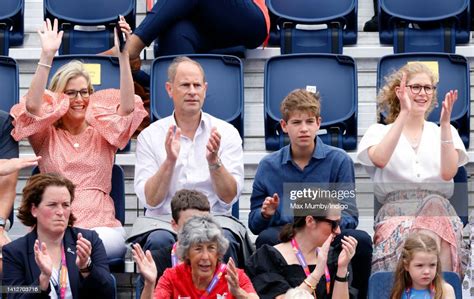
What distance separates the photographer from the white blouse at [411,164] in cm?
681

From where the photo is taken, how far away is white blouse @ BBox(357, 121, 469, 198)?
6809 mm

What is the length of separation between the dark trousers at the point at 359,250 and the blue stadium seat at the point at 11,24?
2.52 metres

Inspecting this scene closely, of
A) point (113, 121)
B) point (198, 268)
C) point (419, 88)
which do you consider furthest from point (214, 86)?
point (198, 268)

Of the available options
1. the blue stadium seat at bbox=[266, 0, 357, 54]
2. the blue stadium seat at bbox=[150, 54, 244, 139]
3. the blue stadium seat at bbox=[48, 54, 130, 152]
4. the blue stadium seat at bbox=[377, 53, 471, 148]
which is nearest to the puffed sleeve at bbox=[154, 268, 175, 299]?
the blue stadium seat at bbox=[150, 54, 244, 139]

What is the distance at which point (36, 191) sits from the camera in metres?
6.38

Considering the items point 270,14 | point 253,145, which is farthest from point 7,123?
point 270,14

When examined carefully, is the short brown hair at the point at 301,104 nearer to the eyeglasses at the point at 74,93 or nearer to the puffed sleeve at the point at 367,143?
the puffed sleeve at the point at 367,143

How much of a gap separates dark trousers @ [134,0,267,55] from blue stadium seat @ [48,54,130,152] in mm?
257

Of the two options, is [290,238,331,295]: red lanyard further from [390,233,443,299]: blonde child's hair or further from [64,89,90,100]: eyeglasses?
[64,89,90,100]: eyeglasses

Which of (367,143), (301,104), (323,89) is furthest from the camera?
(323,89)

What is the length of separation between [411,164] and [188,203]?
117cm

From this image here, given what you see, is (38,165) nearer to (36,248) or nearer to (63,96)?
(63,96)

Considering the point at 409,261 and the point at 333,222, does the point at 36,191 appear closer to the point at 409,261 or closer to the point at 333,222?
the point at 333,222

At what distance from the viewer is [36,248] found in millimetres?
6039
